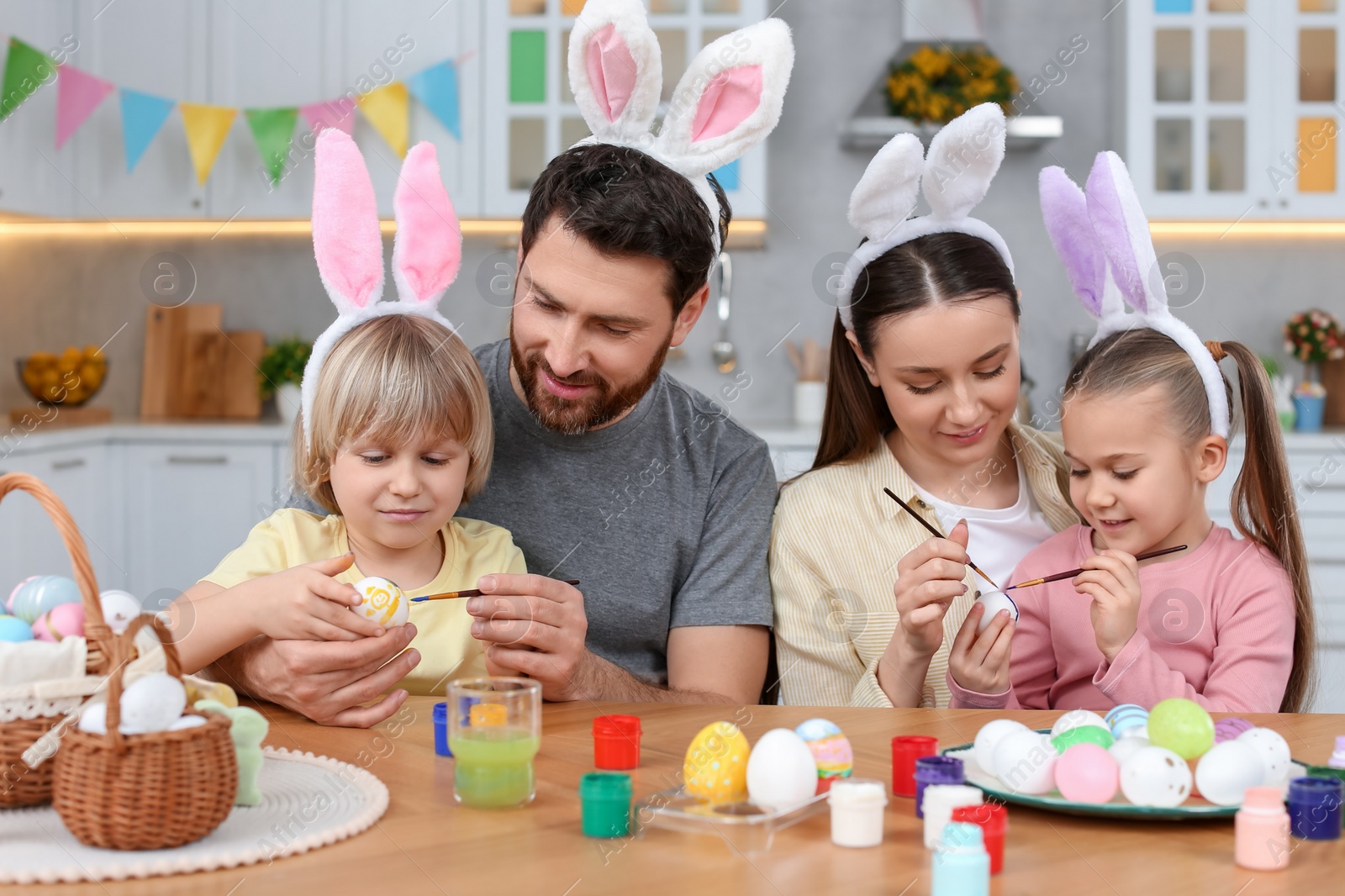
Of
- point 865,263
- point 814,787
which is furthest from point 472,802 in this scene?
point 865,263

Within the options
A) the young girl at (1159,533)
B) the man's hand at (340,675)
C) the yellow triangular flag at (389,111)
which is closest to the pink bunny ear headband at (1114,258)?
the young girl at (1159,533)

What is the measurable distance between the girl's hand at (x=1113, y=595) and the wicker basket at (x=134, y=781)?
0.95 metres

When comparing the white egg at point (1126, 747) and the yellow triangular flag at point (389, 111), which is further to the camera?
the yellow triangular flag at point (389, 111)

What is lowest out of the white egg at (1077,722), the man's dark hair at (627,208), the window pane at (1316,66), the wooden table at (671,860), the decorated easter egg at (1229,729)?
the wooden table at (671,860)

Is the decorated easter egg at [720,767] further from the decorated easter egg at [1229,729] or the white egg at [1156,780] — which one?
the decorated easter egg at [1229,729]

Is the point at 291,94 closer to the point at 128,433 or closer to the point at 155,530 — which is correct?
the point at 128,433

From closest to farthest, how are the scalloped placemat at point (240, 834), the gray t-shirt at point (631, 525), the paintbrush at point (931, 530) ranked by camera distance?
the scalloped placemat at point (240, 834) < the paintbrush at point (931, 530) < the gray t-shirt at point (631, 525)

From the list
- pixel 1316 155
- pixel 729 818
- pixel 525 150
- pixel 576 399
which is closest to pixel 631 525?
pixel 576 399

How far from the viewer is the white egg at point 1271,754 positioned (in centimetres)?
98

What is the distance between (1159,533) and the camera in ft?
5.13

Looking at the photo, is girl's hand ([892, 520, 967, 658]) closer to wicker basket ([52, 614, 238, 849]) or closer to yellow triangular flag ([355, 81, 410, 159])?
wicker basket ([52, 614, 238, 849])

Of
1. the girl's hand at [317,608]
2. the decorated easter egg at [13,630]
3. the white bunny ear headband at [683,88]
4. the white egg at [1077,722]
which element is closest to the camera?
the decorated easter egg at [13,630]

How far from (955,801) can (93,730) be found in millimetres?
594

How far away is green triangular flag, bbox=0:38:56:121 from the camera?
3.42m
